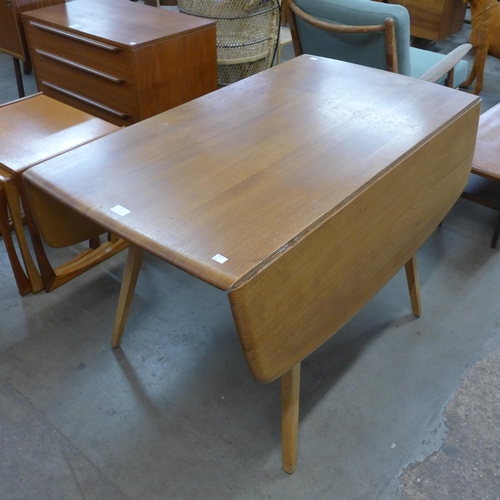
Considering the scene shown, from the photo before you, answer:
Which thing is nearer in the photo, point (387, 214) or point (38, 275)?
point (387, 214)

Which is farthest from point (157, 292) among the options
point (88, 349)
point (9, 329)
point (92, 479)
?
point (92, 479)

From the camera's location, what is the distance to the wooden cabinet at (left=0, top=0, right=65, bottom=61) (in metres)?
2.44

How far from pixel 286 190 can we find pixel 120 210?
0.32m

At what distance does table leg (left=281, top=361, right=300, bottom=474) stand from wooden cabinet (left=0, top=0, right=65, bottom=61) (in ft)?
7.03

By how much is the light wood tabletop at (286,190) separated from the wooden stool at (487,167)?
17.6 inches

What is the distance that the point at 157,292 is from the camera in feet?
6.11

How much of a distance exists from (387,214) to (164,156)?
51cm

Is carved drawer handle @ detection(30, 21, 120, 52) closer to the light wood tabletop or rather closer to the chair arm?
the light wood tabletop

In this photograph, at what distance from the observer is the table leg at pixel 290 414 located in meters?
1.22

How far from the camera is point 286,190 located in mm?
1076

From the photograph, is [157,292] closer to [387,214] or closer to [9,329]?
[9,329]

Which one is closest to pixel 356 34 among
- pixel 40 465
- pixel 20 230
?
pixel 20 230

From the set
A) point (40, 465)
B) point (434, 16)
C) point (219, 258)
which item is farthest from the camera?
point (434, 16)

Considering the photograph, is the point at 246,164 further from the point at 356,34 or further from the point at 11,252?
the point at 356,34
